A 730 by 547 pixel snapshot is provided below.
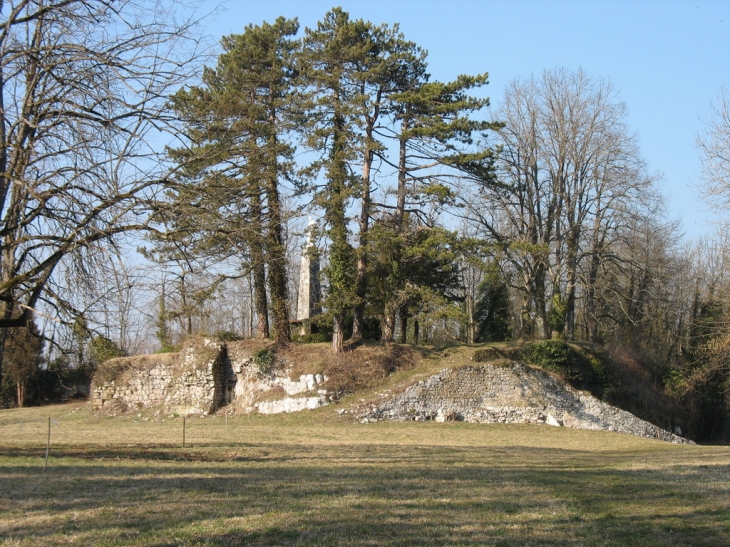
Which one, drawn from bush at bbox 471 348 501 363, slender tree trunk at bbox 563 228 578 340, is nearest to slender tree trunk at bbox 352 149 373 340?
bush at bbox 471 348 501 363

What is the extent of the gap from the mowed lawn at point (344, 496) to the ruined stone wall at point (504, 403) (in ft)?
31.0

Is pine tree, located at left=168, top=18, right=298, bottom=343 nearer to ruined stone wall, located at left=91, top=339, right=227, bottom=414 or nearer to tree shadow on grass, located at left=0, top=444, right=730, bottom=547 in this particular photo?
tree shadow on grass, located at left=0, top=444, right=730, bottom=547

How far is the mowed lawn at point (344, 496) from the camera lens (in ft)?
21.4

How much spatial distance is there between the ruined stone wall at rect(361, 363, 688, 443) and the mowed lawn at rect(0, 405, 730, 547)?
9.44 m

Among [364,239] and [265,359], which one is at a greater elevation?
[364,239]

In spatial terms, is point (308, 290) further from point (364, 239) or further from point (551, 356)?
point (551, 356)

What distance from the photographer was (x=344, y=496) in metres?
8.50

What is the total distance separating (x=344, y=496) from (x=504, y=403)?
63.2 ft

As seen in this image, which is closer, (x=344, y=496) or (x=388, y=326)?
(x=344, y=496)

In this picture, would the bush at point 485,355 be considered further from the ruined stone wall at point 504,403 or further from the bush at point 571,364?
the bush at point 571,364

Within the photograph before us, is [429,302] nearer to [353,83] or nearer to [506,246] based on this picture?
[506,246]

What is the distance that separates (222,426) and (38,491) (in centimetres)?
1529

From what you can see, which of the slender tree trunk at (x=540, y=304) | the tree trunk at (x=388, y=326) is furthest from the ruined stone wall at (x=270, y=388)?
the slender tree trunk at (x=540, y=304)

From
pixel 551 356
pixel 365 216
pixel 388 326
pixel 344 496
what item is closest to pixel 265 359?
pixel 388 326
